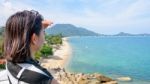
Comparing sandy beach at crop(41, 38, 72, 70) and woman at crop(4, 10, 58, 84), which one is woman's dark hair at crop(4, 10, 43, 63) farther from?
sandy beach at crop(41, 38, 72, 70)

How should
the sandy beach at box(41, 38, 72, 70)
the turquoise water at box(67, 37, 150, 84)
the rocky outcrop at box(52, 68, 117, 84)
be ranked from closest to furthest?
the rocky outcrop at box(52, 68, 117, 84)
the sandy beach at box(41, 38, 72, 70)
the turquoise water at box(67, 37, 150, 84)

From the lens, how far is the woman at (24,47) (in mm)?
1604

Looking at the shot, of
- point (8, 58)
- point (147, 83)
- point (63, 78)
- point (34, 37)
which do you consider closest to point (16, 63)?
point (8, 58)

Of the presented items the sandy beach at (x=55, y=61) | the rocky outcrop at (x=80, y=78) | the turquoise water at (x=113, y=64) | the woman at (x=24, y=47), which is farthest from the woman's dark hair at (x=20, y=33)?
the turquoise water at (x=113, y=64)

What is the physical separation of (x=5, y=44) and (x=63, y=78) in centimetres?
1804

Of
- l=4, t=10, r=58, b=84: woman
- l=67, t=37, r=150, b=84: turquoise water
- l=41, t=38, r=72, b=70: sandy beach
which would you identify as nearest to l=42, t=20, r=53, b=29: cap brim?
l=4, t=10, r=58, b=84: woman

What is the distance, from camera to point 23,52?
167 centimetres

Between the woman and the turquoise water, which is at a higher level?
the woman

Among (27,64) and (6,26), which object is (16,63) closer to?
(27,64)

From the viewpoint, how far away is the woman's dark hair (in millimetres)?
1666

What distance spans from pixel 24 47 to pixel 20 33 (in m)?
0.09

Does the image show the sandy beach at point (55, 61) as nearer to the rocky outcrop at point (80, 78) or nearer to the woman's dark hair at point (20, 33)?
the rocky outcrop at point (80, 78)

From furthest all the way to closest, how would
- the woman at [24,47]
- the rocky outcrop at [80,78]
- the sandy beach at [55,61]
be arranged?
the sandy beach at [55,61]
the rocky outcrop at [80,78]
the woman at [24,47]

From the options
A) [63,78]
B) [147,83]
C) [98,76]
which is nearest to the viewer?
[63,78]
